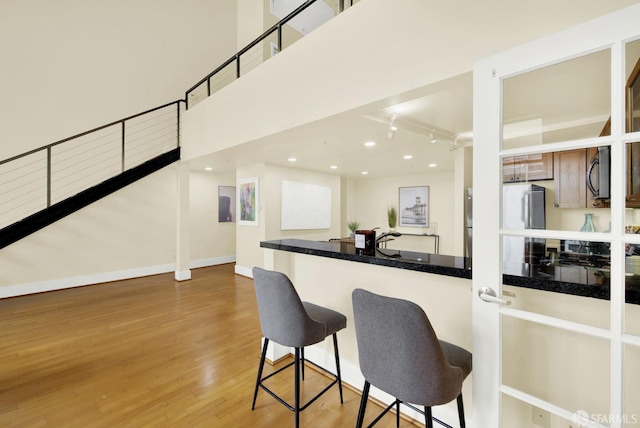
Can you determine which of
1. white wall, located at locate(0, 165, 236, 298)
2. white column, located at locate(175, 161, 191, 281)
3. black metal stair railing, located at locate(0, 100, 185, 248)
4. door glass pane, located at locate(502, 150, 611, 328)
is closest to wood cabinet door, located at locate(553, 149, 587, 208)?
door glass pane, located at locate(502, 150, 611, 328)

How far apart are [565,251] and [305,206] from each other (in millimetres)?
4807

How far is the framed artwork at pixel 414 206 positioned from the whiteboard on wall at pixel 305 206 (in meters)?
1.94

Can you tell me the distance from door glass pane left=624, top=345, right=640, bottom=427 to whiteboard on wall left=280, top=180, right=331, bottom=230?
4974 millimetres

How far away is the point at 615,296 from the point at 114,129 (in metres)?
6.89

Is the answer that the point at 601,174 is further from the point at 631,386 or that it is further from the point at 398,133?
the point at 398,133

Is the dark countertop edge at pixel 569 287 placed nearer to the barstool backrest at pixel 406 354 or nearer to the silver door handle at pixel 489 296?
the silver door handle at pixel 489 296

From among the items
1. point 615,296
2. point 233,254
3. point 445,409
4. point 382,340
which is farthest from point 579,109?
point 233,254

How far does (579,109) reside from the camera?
1.29 metres

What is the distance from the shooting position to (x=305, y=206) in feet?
19.9

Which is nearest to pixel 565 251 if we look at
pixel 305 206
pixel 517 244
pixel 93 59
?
pixel 517 244

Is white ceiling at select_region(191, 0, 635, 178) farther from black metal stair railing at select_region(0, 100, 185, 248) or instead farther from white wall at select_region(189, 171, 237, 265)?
white wall at select_region(189, 171, 237, 265)

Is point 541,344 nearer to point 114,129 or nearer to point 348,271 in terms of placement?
point 348,271

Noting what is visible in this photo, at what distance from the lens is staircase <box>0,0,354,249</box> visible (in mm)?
4176

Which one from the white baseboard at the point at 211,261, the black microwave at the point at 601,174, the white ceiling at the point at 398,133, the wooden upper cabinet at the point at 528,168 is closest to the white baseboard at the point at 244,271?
the white baseboard at the point at 211,261
